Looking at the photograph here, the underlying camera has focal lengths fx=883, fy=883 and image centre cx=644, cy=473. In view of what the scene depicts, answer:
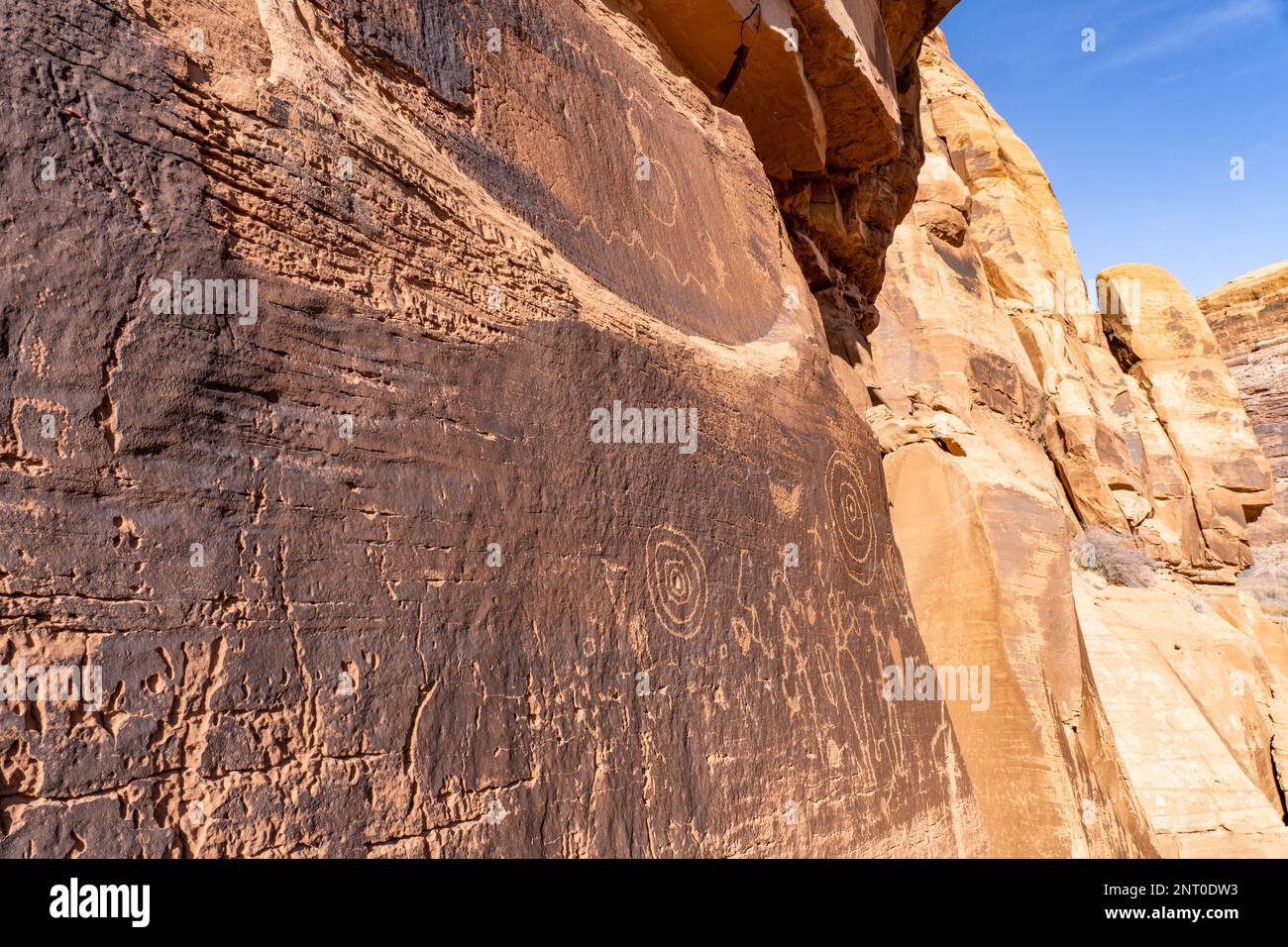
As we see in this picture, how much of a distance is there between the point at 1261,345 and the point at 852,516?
1029 inches

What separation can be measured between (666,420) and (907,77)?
20.3 feet

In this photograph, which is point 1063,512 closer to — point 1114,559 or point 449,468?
point 1114,559

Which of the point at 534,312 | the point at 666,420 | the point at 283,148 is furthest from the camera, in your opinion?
the point at 666,420

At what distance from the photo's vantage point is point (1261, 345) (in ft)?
80.4

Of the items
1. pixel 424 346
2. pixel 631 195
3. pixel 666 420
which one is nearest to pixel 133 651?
pixel 424 346

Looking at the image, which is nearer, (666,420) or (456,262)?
(456,262)

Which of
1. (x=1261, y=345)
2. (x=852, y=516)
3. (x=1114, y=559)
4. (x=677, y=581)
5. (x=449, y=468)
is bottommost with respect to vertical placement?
(x=1114, y=559)

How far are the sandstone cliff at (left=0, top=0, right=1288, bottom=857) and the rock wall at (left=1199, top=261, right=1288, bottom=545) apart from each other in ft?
74.5

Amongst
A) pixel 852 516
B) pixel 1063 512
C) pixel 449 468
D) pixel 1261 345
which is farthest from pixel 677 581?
pixel 1261 345

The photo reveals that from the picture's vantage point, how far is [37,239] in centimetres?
175

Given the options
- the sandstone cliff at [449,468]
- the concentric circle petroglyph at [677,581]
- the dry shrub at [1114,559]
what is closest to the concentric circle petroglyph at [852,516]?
the sandstone cliff at [449,468]

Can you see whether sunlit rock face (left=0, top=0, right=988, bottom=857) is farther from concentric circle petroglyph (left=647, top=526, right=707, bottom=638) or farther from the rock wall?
the rock wall

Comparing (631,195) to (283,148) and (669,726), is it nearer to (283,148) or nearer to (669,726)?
(283,148)

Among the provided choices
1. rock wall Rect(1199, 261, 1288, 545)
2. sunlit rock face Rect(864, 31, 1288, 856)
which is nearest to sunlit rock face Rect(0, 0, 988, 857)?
sunlit rock face Rect(864, 31, 1288, 856)
